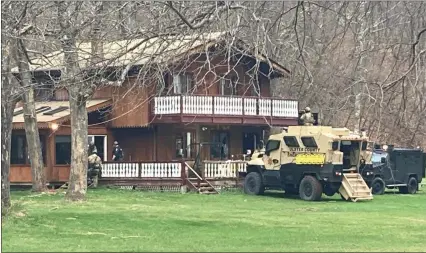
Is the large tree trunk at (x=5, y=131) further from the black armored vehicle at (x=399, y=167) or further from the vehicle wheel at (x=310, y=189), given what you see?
the black armored vehicle at (x=399, y=167)

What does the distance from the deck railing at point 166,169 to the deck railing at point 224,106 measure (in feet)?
9.06

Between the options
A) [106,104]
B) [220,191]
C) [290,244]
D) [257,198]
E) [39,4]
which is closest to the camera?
[290,244]

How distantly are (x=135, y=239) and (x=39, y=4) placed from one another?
8341mm

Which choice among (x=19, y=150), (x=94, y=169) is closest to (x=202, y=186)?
(x=94, y=169)

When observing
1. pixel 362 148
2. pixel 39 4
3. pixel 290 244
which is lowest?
pixel 290 244

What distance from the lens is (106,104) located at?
133 ft

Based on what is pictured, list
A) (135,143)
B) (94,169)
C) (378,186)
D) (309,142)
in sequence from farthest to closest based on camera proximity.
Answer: (135,143) → (94,169) → (378,186) → (309,142)

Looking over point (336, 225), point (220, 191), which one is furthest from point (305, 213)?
point (220, 191)

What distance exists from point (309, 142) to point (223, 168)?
6021 millimetres

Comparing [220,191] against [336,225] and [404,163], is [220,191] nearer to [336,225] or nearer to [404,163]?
[404,163]

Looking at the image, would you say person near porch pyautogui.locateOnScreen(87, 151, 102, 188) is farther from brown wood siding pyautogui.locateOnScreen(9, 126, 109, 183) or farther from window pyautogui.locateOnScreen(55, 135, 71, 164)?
window pyautogui.locateOnScreen(55, 135, 71, 164)

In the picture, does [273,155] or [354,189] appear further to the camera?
[273,155]

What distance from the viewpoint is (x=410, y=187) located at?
34.9 metres

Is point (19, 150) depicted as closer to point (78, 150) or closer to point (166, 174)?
point (166, 174)
